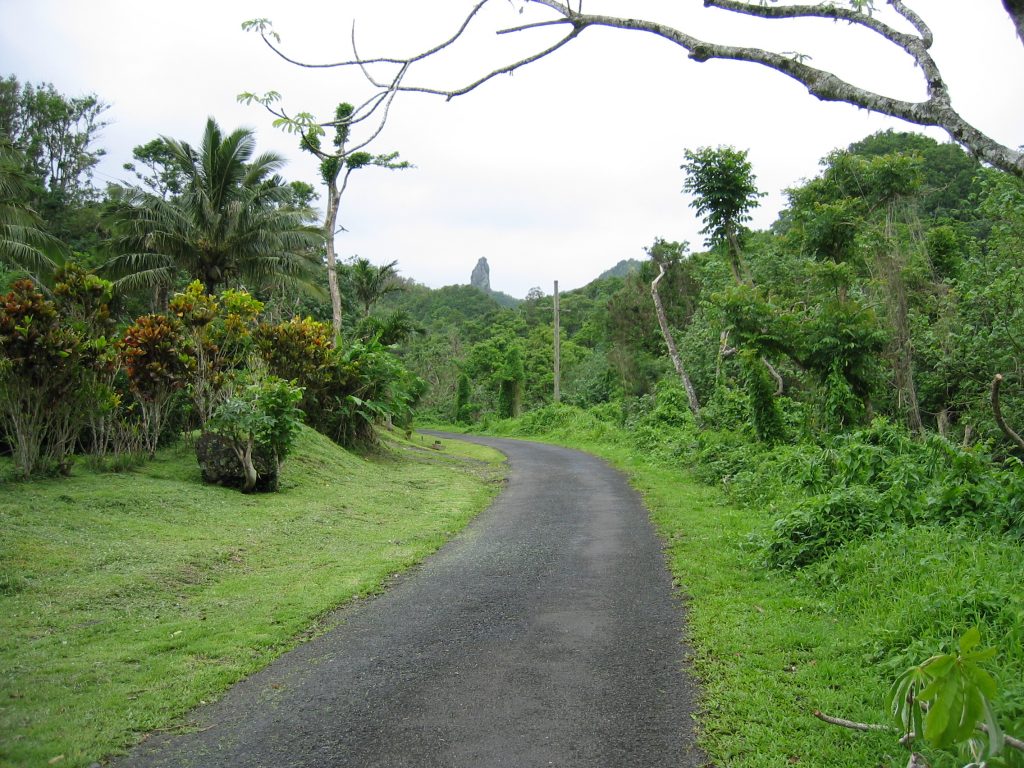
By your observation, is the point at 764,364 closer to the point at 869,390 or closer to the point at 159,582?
the point at 869,390

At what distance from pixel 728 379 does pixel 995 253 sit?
919 cm

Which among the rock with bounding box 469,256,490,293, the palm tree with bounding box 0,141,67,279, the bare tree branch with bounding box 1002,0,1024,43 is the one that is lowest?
the bare tree branch with bounding box 1002,0,1024,43

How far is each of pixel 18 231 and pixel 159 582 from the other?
14359mm

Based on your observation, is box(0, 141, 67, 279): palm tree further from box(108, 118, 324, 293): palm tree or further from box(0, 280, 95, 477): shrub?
box(0, 280, 95, 477): shrub

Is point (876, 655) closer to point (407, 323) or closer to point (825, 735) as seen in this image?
point (825, 735)

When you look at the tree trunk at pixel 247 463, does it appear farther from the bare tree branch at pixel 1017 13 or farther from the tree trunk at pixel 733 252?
the tree trunk at pixel 733 252

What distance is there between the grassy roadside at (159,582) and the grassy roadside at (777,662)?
117 inches

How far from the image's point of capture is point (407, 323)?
29172 mm

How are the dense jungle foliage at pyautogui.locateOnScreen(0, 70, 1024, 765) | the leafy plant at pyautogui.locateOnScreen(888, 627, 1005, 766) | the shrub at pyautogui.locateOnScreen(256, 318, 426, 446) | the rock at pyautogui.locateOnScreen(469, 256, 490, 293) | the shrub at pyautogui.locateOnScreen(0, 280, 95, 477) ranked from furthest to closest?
the rock at pyautogui.locateOnScreen(469, 256, 490, 293) → the shrub at pyautogui.locateOnScreen(256, 318, 426, 446) → the shrub at pyautogui.locateOnScreen(0, 280, 95, 477) → the dense jungle foliage at pyautogui.locateOnScreen(0, 70, 1024, 765) → the leafy plant at pyautogui.locateOnScreen(888, 627, 1005, 766)

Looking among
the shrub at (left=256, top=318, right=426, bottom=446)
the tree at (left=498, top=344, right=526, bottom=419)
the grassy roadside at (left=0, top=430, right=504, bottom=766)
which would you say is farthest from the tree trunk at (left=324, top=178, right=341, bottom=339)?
the tree at (left=498, top=344, right=526, bottom=419)

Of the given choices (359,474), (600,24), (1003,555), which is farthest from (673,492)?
(600,24)

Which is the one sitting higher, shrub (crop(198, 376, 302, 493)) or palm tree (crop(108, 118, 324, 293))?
palm tree (crop(108, 118, 324, 293))

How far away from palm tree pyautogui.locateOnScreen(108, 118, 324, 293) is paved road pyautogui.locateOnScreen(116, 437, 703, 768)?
14863 mm

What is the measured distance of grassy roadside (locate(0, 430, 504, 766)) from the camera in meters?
3.79
